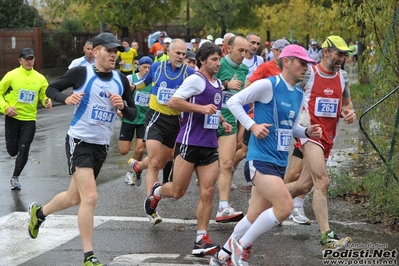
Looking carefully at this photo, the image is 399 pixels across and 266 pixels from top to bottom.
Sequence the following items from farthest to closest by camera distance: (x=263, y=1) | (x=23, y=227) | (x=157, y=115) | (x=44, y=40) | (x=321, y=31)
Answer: (x=263, y=1), (x=44, y=40), (x=321, y=31), (x=157, y=115), (x=23, y=227)

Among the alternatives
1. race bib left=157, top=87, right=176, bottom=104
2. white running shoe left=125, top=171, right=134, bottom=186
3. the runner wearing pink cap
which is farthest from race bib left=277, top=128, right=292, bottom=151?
white running shoe left=125, top=171, right=134, bottom=186

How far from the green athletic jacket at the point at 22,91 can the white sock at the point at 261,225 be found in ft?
17.2

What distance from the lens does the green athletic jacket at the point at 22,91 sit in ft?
35.7

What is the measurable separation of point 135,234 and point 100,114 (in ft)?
5.07

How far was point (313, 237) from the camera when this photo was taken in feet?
26.0

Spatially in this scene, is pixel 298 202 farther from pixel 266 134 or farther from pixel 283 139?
pixel 266 134

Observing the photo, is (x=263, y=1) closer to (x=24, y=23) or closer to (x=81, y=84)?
(x=24, y=23)

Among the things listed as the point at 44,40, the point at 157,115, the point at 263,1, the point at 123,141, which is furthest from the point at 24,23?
the point at 157,115

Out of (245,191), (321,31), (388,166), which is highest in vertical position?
(321,31)

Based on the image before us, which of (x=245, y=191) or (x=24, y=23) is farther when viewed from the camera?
(x=24, y=23)

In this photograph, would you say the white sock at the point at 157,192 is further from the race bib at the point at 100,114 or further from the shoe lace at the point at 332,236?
the shoe lace at the point at 332,236

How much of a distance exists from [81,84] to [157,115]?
91.4 inches

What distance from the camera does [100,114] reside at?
23.3 ft

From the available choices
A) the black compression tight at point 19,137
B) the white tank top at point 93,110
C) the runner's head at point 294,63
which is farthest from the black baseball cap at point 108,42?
the black compression tight at point 19,137
